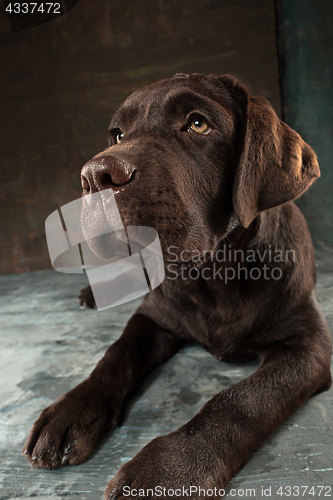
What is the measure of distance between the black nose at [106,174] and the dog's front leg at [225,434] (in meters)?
0.81

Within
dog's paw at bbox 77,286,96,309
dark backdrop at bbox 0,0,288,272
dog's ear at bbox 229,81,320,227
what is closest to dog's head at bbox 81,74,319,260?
dog's ear at bbox 229,81,320,227

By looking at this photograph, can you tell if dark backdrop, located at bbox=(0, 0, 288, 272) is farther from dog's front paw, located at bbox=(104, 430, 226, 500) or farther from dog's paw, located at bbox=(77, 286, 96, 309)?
dog's front paw, located at bbox=(104, 430, 226, 500)

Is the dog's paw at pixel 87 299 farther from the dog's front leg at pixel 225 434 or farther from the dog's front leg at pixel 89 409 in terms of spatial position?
the dog's front leg at pixel 225 434

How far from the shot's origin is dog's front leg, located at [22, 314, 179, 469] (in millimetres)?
1223

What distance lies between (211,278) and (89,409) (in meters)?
0.74

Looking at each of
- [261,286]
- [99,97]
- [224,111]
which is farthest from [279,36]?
[261,286]

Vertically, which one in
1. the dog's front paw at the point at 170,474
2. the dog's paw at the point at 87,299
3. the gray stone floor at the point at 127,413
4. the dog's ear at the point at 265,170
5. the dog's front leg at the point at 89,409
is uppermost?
the dog's ear at the point at 265,170

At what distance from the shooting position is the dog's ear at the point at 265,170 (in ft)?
4.53

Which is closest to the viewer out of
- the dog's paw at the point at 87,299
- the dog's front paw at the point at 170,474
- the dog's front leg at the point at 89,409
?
the dog's front paw at the point at 170,474

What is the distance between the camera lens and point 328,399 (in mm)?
1422

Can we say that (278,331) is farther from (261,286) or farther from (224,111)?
(224,111)

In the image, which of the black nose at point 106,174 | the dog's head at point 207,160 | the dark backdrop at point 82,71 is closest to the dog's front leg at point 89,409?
the dog's head at point 207,160

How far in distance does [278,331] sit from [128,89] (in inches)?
133

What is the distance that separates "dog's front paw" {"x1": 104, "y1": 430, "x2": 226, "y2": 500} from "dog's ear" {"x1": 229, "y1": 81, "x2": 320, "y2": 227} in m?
0.81
